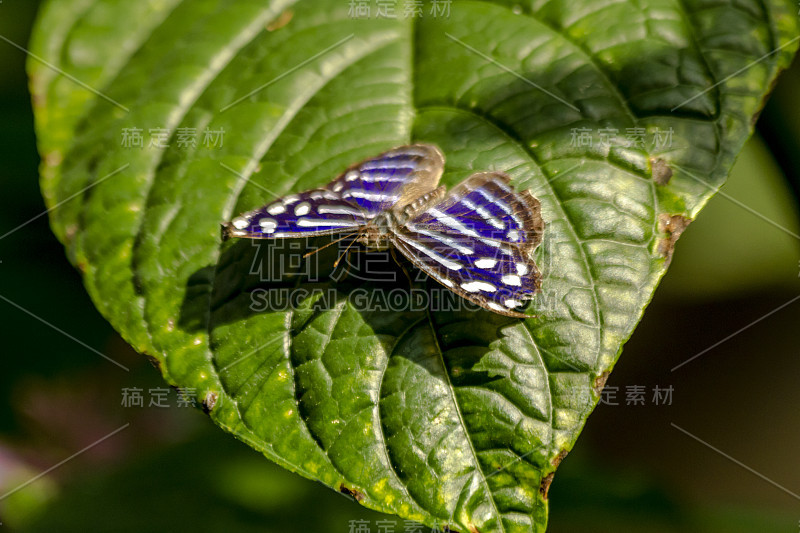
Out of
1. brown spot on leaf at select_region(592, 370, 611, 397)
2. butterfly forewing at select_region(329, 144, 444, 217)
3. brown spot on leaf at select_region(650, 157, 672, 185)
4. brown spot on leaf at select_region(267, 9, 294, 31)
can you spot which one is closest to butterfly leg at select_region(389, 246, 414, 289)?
butterfly forewing at select_region(329, 144, 444, 217)

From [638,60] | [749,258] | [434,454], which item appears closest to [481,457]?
[434,454]

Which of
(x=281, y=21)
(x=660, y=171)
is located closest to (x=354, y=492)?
(x=660, y=171)

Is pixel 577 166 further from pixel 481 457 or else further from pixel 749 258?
pixel 749 258

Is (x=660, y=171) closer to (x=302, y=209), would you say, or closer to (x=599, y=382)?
(x=599, y=382)

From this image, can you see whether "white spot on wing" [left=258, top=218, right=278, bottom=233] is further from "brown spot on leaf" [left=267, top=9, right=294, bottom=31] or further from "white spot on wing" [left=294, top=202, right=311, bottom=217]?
"brown spot on leaf" [left=267, top=9, right=294, bottom=31]

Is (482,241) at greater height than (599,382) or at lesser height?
greater
